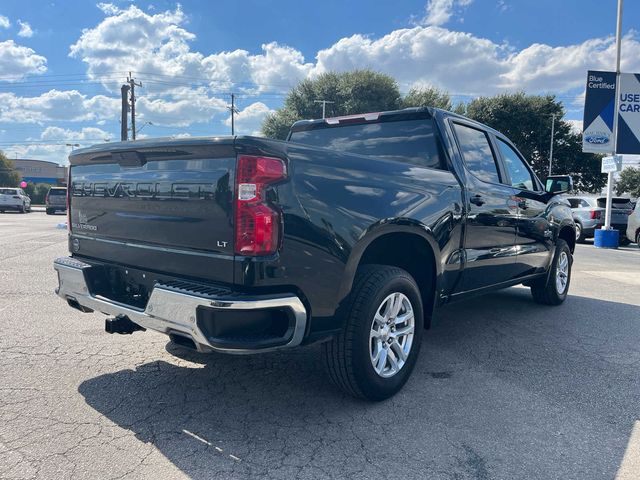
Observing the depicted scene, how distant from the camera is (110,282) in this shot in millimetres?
3207

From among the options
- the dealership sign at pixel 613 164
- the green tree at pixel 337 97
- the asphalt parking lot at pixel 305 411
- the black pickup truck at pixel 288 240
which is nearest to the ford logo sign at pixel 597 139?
the dealership sign at pixel 613 164

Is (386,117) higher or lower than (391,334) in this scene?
higher

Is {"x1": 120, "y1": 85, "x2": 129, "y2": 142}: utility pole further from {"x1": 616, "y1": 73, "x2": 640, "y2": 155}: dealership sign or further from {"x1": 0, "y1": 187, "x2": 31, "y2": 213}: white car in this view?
{"x1": 616, "y1": 73, "x2": 640, "y2": 155}: dealership sign

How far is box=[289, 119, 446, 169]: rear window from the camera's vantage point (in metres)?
3.94

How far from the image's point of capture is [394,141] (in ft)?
13.5

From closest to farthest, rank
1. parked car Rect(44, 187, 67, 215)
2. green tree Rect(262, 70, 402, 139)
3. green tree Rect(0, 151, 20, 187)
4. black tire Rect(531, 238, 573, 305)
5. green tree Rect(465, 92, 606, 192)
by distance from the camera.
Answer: black tire Rect(531, 238, 573, 305) → parked car Rect(44, 187, 67, 215) → green tree Rect(262, 70, 402, 139) → green tree Rect(465, 92, 606, 192) → green tree Rect(0, 151, 20, 187)

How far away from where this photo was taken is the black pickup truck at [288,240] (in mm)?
2439

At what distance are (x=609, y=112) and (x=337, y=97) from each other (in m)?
27.3

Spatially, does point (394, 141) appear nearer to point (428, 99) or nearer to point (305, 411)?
point (305, 411)

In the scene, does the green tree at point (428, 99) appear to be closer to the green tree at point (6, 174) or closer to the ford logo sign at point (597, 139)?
the ford logo sign at point (597, 139)

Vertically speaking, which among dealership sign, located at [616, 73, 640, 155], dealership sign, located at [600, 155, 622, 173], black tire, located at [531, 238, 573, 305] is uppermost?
dealership sign, located at [616, 73, 640, 155]

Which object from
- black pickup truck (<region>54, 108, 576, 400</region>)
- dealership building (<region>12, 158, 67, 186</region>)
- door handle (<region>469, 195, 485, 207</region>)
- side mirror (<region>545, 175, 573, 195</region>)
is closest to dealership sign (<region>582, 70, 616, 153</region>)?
side mirror (<region>545, 175, 573, 195</region>)

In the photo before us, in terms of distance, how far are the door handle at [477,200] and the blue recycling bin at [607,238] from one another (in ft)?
43.4

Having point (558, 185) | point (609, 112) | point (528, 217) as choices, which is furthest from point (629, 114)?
point (528, 217)
